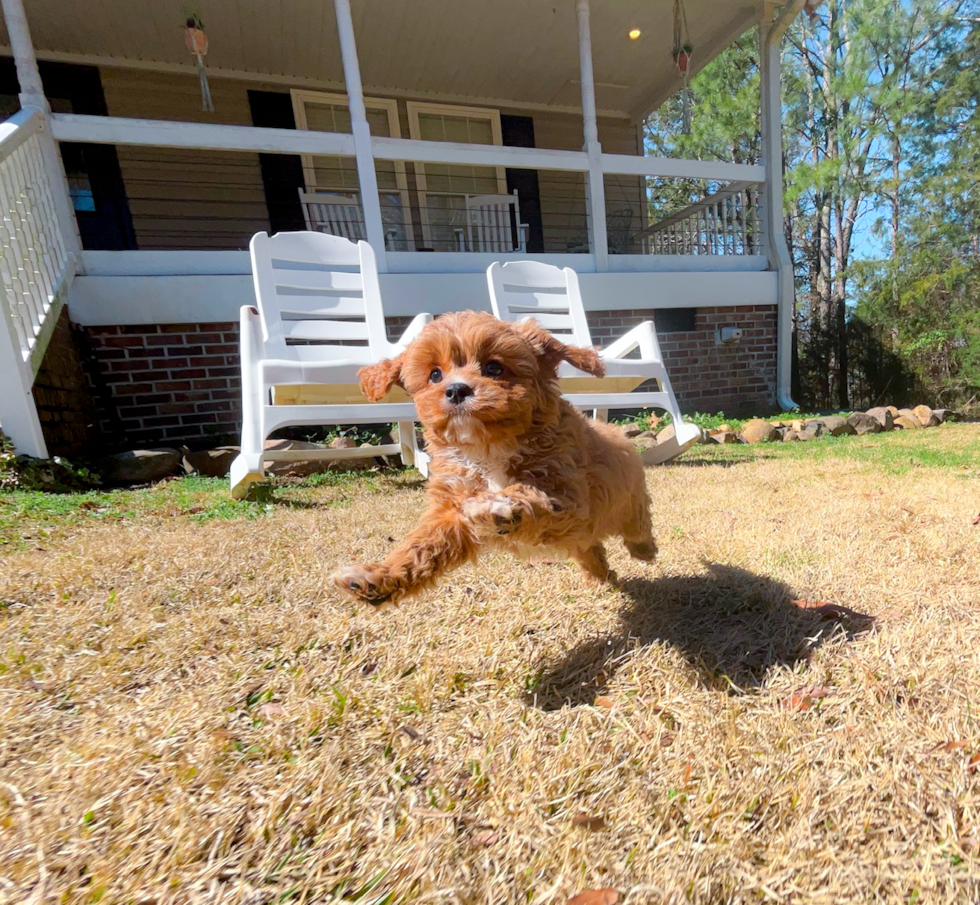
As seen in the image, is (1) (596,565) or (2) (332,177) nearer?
(1) (596,565)

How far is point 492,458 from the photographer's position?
1.78 meters

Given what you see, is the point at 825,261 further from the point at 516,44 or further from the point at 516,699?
the point at 516,699

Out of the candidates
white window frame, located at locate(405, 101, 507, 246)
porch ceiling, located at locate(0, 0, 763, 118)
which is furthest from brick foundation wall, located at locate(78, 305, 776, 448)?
porch ceiling, located at locate(0, 0, 763, 118)

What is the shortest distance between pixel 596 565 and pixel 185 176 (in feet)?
29.7

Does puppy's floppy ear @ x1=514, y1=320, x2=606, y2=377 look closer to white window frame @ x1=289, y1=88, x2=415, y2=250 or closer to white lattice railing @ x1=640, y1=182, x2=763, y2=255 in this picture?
white window frame @ x1=289, y1=88, x2=415, y2=250

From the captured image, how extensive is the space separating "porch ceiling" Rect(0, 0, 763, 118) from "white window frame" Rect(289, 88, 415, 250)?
6.0 inches

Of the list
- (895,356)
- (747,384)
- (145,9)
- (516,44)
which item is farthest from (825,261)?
(145,9)

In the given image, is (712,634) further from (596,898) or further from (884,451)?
(884,451)

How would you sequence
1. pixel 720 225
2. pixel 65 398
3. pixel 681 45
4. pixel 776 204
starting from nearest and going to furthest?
1. pixel 65 398
2. pixel 681 45
3. pixel 776 204
4. pixel 720 225

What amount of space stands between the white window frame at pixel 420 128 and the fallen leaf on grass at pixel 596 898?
979 centimetres

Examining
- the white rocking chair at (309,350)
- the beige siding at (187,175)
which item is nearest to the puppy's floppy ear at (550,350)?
the white rocking chair at (309,350)

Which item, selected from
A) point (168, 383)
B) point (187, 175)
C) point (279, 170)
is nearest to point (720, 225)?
point (279, 170)

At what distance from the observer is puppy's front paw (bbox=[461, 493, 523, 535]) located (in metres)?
1.54

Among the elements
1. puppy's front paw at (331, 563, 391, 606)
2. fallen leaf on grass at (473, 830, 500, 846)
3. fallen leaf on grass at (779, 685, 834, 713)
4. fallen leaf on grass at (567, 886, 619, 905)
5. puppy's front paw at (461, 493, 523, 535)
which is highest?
puppy's front paw at (461, 493, 523, 535)
